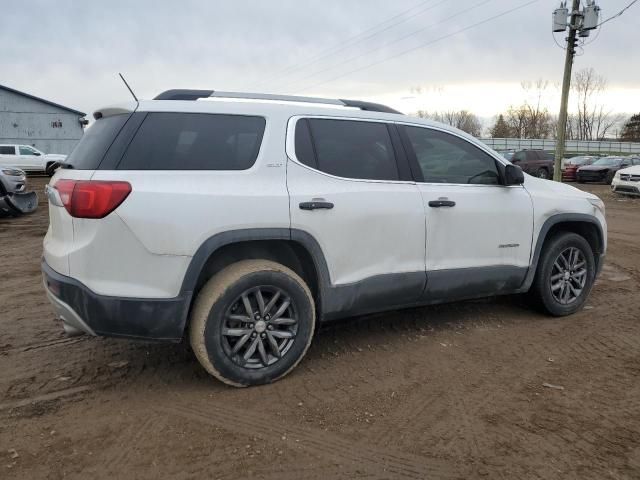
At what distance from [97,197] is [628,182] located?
773 inches

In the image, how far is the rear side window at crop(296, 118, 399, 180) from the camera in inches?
146

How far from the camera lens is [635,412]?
3.12m

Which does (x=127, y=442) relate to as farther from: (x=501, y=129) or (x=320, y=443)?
(x=501, y=129)

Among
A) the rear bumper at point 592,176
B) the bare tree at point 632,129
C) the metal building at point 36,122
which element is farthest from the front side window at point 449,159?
the bare tree at point 632,129

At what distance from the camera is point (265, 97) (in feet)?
12.4

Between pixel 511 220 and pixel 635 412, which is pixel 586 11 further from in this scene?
pixel 635 412

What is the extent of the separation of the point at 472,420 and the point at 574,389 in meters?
0.86

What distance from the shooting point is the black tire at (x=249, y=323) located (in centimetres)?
322

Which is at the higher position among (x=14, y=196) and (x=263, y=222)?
(x=263, y=222)

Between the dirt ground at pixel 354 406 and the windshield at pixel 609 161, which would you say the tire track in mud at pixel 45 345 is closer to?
the dirt ground at pixel 354 406

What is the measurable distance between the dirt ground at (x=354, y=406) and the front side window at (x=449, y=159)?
1282 mm

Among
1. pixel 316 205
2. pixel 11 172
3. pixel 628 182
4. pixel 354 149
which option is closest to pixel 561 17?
pixel 628 182

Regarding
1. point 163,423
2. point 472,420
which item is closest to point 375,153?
point 472,420

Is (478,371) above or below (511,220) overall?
below
